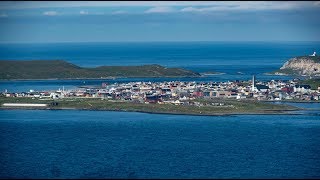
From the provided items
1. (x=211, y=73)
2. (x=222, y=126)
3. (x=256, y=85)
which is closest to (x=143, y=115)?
(x=222, y=126)

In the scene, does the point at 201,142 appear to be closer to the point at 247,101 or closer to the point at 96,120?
the point at 96,120

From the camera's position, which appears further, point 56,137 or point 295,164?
point 56,137

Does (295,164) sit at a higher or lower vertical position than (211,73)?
lower

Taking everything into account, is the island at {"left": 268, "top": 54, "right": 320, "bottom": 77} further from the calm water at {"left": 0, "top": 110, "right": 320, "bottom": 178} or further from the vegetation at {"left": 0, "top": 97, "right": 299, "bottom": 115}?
the calm water at {"left": 0, "top": 110, "right": 320, "bottom": 178}

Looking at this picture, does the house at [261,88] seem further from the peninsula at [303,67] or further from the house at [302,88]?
the peninsula at [303,67]

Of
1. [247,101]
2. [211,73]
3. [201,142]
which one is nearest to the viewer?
[201,142]

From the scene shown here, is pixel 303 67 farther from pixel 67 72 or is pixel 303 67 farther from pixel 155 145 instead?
pixel 155 145

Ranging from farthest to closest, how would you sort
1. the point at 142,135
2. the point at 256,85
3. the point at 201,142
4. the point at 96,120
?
1. the point at 256,85
2. the point at 96,120
3. the point at 142,135
4. the point at 201,142
